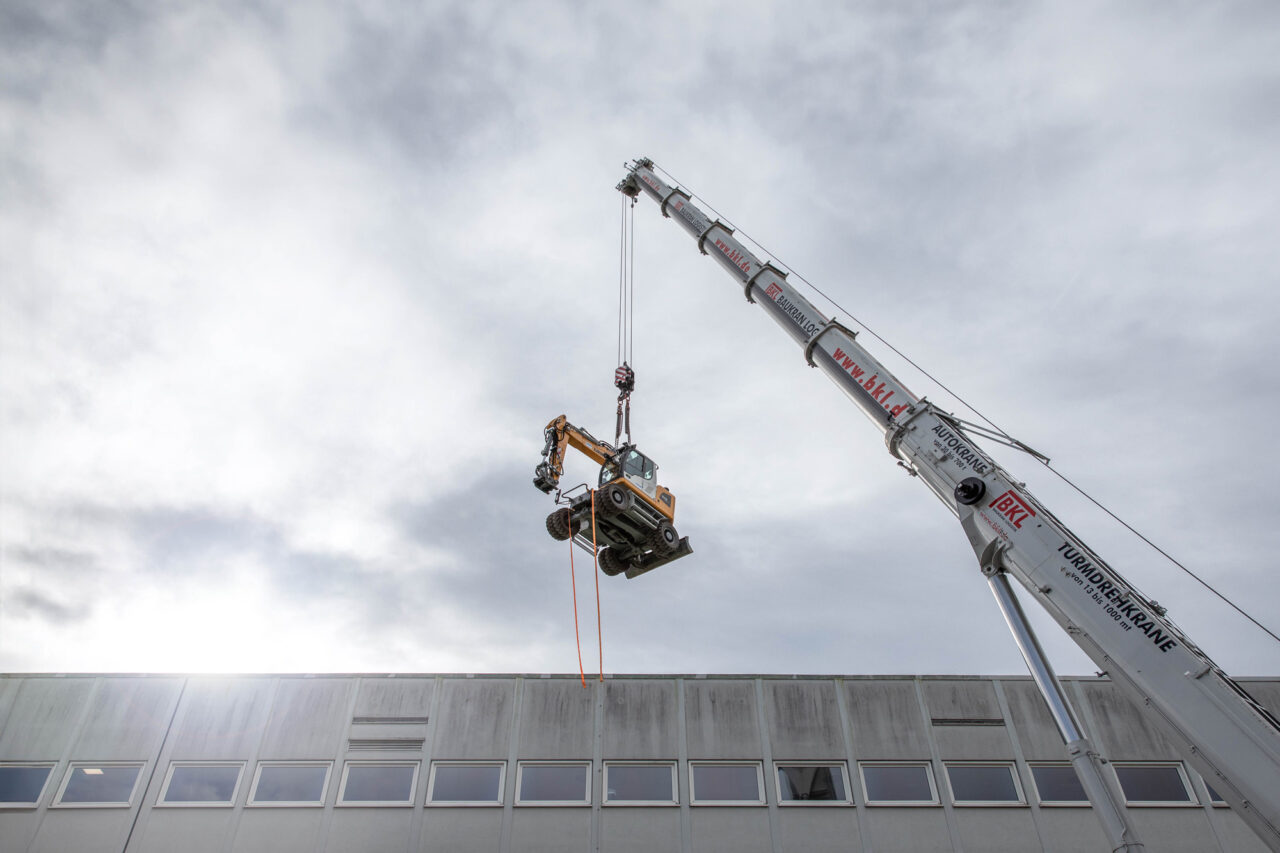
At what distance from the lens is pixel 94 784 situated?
1508cm

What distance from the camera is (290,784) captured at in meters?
15.1

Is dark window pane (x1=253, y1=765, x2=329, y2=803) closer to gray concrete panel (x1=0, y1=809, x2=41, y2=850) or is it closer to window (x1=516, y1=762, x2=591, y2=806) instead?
window (x1=516, y1=762, x2=591, y2=806)

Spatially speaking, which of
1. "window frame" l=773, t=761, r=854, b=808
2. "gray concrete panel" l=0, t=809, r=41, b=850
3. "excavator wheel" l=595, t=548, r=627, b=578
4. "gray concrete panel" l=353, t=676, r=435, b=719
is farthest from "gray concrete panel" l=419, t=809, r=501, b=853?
"gray concrete panel" l=0, t=809, r=41, b=850

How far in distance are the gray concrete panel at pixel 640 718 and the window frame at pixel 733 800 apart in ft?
2.01

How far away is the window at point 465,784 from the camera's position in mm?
14938

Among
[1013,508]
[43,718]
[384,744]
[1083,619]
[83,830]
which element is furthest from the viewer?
[43,718]

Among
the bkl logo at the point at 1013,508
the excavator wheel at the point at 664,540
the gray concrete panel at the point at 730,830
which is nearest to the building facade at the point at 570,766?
the gray concrete panel at the point at 730,830

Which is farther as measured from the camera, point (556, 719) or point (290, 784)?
point (556, 719)

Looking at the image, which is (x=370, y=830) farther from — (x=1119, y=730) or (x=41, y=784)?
(x=1119, y=730)

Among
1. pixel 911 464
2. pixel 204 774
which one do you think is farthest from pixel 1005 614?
pixel 204 774

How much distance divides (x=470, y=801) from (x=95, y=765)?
25.7ft

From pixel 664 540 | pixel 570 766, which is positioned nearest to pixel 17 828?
pixel 570 766

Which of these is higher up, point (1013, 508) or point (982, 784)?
point (1013, 508)

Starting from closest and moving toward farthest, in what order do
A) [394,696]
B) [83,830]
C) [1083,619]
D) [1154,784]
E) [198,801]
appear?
1. [1083,619]
2. [83,830]
3. [198,801]
4. [1154,784]
5. [394,696]
